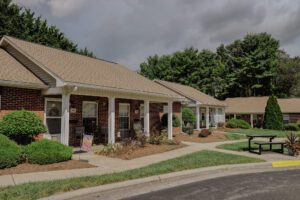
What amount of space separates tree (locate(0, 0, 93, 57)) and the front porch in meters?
16.8

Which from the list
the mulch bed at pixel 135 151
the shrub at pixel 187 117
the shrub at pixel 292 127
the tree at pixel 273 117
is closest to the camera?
the mulch bed at pixel 135 151

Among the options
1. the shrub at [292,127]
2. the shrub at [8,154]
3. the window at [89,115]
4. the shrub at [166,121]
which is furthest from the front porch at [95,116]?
the shrub at [292,127]

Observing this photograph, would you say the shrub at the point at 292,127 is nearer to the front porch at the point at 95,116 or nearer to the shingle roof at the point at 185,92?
the shingle roof at the point at 185,92

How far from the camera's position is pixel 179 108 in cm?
2122

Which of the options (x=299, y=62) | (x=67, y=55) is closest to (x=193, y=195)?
(x=67, y=55)

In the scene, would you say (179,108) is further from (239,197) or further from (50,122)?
(239,197)

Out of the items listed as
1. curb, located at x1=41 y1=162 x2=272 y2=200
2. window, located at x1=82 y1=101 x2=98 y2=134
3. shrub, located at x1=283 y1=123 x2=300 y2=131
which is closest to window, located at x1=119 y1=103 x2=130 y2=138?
window, located at x1=82 y1=101 x2=98 y2=134

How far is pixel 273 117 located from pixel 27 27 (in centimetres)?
3174

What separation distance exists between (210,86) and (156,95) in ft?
112

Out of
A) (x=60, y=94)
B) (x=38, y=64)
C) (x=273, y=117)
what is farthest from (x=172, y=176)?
(x=273, y=117)

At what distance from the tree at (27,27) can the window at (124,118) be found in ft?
54.9

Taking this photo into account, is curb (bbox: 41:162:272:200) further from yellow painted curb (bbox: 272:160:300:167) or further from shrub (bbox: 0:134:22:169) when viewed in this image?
shrub (bbox: 0:134:22:169)

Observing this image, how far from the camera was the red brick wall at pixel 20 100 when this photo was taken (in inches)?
366

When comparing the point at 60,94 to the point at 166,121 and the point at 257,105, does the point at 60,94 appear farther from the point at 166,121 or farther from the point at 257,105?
the point at 257,105
